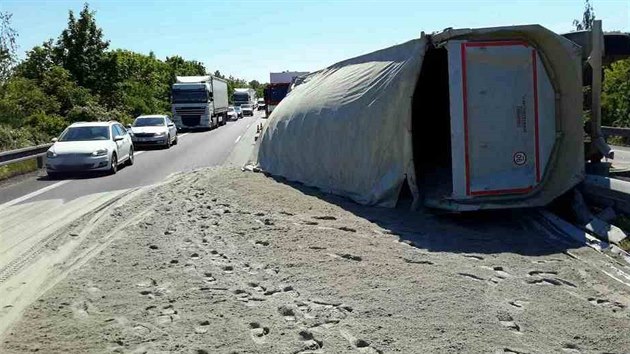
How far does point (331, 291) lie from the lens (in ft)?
19.0

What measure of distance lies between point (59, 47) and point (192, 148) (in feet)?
62.5

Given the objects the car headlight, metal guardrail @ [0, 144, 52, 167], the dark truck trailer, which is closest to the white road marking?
the car headlight

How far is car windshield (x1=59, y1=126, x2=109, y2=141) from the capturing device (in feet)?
60.3

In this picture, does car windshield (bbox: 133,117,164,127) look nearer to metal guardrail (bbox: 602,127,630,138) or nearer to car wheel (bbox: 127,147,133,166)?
car wheel (bbox: 127,147,133,166)

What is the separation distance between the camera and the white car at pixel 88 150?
17078 mm

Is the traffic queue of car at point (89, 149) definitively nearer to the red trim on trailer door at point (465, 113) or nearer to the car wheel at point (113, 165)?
the car wheel at point (113, 165)

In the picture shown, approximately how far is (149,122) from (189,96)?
1344 centimetres

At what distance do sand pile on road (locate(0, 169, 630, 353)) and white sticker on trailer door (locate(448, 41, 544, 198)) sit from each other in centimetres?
67

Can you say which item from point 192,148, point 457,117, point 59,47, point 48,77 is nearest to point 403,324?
point 457,117

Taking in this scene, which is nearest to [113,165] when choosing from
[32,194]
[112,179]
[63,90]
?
[112,179]

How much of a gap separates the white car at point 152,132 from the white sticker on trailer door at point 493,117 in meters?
20.2

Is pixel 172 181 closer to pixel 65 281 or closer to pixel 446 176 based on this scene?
pixel 446 176

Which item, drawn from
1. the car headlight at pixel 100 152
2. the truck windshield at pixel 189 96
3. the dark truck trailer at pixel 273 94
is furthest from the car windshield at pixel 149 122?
the dark truck trailer at pixel 273 94

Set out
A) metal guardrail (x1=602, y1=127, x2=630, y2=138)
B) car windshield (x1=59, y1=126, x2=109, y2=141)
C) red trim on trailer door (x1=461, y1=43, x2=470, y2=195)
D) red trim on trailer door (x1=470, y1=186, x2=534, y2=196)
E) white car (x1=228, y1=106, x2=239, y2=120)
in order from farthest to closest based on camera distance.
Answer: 1. white car (x1=228, y1=106, x2=239, y2=120)
2. metal guardrail (x1=602, y1=127, x2=630, y2=138)
3. car windshield (x1=59, y1=126, x2=109, y2=141)
4. red trim on trailer door (x1=470, y1=186, x2=534, y2=196)
5. red trim on trailer door (x1=461, y1=43, x2=470, y2=195)
